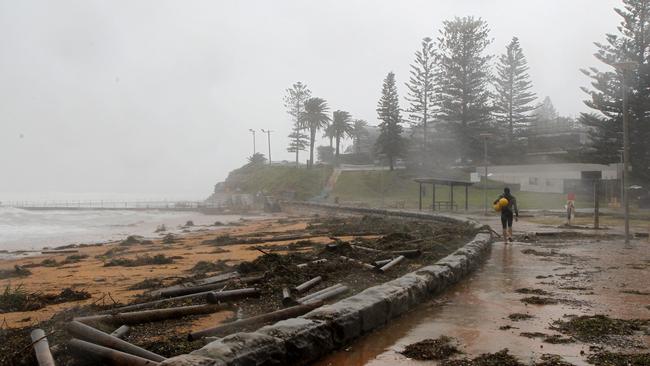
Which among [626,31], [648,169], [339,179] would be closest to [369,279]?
[648,169]

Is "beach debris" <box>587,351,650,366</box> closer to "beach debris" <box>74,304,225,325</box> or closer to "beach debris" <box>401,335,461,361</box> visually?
"beach debris" <box>401,335,461,361</box>

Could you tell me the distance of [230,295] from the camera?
261 inches

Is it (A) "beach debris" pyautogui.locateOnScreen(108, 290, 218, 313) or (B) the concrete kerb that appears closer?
(B) the concrete kerb

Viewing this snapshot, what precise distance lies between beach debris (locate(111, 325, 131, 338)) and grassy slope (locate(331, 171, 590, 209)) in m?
36.5

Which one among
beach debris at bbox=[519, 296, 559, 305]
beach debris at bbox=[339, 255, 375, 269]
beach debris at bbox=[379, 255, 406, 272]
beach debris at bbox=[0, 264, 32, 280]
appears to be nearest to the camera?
beach debris at bbox=[519, 296, 559, 305]

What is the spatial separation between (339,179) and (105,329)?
56.3m

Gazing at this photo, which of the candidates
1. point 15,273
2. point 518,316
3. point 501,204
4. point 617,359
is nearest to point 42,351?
point 617,359

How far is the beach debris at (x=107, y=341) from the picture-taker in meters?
4.09

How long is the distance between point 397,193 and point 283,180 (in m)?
18.6

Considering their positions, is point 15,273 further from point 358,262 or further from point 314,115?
point 314,115

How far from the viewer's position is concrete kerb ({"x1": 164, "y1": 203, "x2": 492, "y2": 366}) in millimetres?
3826

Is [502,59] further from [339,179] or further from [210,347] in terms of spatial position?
[210,347]

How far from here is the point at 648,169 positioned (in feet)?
119

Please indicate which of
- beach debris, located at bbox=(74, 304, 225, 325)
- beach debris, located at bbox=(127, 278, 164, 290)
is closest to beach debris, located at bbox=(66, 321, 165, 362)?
beach debris, located at bbox=(74, 304, 225, 325)
